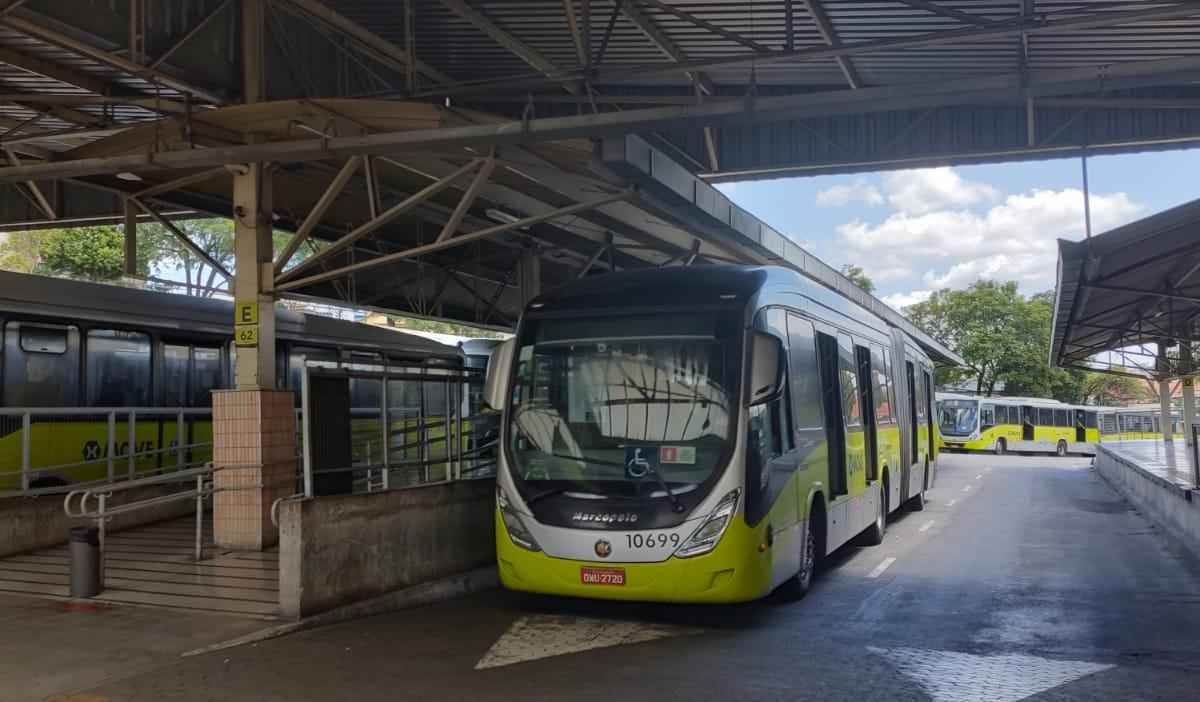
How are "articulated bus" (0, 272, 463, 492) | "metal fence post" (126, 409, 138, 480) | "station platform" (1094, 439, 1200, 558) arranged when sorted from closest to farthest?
1. "articulated bus" (0, 272, 463, 492)
2. "metal fence post" (126, 409, 138, 480)
3. "station platform" (1094, 439, 1200, 558)

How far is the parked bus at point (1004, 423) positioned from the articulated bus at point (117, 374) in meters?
38.3

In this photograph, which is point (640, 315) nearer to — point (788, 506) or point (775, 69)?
point (788, 506)

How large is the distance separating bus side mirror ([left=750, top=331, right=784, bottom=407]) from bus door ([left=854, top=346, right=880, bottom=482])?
4936mm

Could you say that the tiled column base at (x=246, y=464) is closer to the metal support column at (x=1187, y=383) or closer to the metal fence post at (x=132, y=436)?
the metal fence post at (x=132, y=436)

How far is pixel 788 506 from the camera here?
928cm

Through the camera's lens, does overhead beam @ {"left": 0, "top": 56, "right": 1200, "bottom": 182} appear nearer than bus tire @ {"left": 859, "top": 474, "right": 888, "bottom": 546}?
Yes

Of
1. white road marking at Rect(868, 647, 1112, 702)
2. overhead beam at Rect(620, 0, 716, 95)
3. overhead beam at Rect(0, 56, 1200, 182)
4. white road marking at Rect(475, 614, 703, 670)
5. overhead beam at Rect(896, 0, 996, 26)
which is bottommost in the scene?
white road marking at Rect(868, 647, 1112, 702)

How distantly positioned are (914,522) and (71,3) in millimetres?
14416

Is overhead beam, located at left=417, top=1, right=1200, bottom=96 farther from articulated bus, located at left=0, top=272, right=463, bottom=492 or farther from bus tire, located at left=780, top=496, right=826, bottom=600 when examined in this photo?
bus tire, located at left=780, top=496, right=826, bottom=600

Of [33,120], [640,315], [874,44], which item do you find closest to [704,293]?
[640,315]

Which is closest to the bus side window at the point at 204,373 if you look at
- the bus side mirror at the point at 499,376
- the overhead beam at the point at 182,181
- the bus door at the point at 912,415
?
the overhead beam at the point at 182,181

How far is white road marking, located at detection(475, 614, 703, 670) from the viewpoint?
25.7 ft

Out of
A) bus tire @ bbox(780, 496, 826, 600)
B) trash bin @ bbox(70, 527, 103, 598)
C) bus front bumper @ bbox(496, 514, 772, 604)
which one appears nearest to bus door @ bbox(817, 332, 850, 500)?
bus tire @ bbox(780, 496, 826, 600)

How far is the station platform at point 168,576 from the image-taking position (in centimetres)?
929
